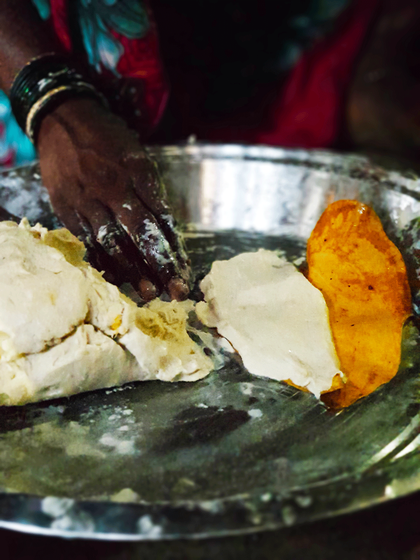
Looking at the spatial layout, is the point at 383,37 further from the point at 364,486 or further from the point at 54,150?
the point at 364,486

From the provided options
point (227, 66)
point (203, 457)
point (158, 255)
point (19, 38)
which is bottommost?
point (203, 457)

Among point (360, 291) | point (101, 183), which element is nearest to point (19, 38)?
point (101, 183)

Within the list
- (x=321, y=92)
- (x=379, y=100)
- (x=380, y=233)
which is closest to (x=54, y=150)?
(x=380, y=233)

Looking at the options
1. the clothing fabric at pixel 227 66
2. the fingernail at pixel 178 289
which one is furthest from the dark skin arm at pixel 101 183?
the clothing fabric at pixel 227 66

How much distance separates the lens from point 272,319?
0.76 m

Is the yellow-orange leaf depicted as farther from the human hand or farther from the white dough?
the human hand

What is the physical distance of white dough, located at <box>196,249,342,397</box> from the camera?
27.8 inches

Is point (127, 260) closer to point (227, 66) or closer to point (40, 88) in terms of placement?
point (40, 88)

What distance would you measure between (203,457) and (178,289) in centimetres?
29

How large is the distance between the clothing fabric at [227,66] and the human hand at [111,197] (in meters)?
0.25

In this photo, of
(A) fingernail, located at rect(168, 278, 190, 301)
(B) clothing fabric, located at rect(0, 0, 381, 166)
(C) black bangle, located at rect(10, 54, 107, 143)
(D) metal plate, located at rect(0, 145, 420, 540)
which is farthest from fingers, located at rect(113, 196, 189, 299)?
(B) clothing fabric, located at rect(0, 0, 381, 166)

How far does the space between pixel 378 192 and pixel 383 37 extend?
5.74 feet

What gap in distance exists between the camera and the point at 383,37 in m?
2.44

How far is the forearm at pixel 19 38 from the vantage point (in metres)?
1.02
